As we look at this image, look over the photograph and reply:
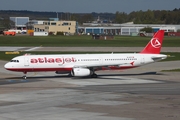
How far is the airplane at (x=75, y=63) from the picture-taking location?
54156mm

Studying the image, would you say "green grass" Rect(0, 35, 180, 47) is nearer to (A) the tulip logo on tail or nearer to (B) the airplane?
(A) the tulip logo on tail

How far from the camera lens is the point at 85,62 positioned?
55.7 metres

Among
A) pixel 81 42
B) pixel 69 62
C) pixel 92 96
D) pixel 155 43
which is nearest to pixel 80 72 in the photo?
pixel 69 62

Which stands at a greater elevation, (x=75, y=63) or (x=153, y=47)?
(x=153, y=47)

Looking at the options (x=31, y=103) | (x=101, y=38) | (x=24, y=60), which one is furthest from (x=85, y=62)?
(x=101, y=38)

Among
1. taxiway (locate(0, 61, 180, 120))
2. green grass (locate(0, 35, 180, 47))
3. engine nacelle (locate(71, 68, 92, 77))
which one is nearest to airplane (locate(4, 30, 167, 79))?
engine nacelle (locate(71, 68, 92, 77))

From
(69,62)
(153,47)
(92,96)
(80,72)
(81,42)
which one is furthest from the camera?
(81,42)

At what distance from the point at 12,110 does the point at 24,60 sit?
20.9 meters

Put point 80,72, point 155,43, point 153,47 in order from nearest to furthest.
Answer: point 80,72 < point 153,47 < point 155,43

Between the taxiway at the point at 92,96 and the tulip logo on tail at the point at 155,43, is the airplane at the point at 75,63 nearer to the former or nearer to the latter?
A: the taxiway at the point at 92,96

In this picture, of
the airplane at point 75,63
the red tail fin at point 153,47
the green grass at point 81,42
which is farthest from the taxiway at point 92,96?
the green grass at point 81,42

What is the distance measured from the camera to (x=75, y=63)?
5541cm

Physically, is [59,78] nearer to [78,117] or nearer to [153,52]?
[153,52]

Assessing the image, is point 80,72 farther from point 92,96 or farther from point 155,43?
point 92,96
